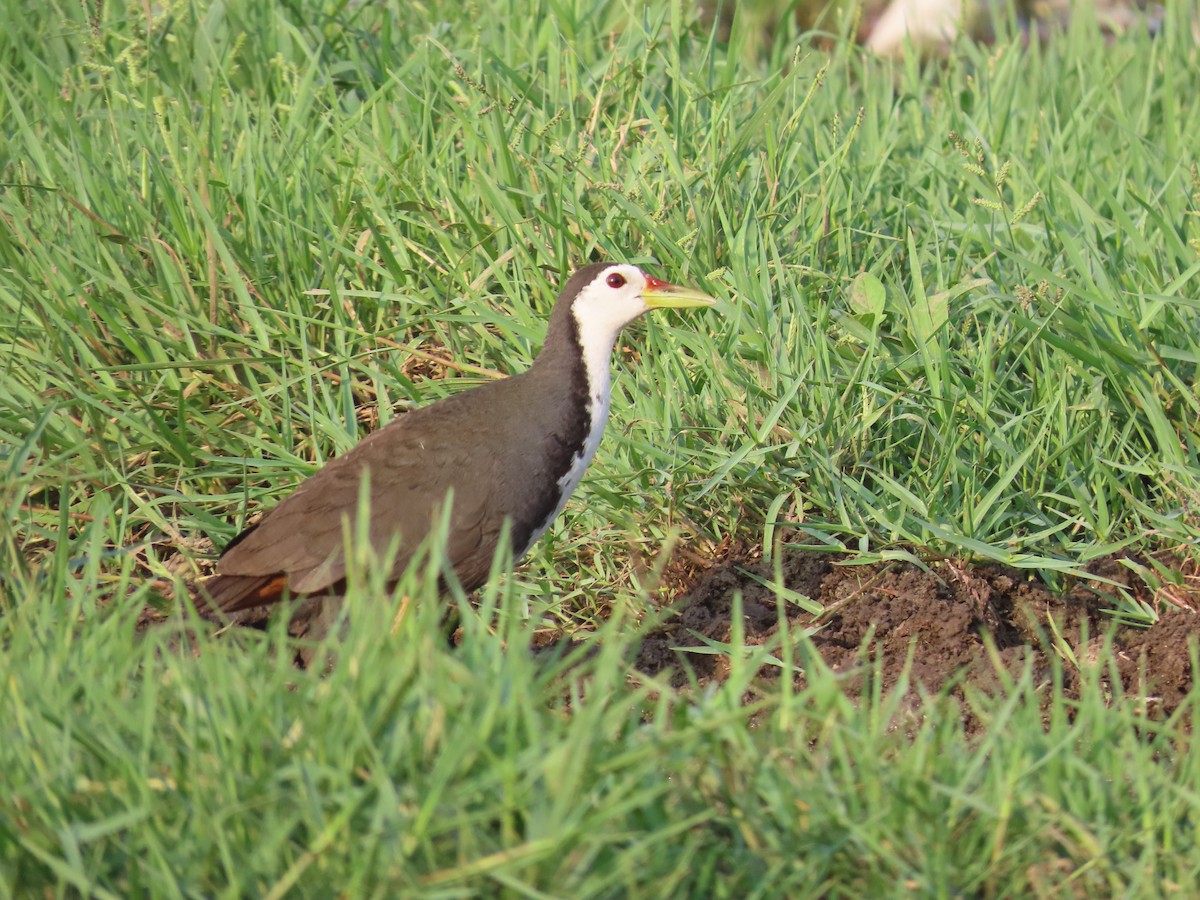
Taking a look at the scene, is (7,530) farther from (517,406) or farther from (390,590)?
(517,406)

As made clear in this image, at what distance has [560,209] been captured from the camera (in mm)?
4277

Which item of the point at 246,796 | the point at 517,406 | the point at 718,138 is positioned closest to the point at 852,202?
the point at 718,138

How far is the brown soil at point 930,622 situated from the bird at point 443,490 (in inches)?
17.5

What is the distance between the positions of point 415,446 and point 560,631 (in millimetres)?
636

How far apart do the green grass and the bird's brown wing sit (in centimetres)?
31

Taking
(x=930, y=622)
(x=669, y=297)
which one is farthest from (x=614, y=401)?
(x=930, y=622)

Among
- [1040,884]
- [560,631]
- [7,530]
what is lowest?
[560,631]

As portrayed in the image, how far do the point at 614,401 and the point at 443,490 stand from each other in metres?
0.80

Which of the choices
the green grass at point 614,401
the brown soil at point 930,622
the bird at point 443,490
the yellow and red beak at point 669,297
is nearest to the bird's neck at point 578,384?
the bird at point 443,490

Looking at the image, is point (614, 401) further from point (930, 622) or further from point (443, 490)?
point (930, 622)

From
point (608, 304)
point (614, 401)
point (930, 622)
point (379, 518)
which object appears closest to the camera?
point (379, 518)

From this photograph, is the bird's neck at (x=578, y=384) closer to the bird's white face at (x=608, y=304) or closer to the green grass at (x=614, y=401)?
the bird's white face at (x=608, y=304)

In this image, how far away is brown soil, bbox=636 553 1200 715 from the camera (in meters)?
3.57

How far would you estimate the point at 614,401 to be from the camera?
4.15 meters
